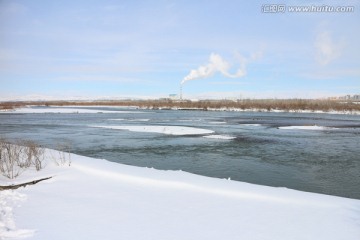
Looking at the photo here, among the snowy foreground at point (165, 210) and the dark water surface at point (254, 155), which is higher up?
the snowy foreground at point (165, 210)

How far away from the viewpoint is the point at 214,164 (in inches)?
464

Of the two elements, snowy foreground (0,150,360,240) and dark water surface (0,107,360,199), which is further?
dark water surface (0,107,360,199)

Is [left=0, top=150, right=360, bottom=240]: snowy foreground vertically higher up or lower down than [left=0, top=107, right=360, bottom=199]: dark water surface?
higher up

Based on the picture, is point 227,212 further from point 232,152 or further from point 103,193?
point 232,152

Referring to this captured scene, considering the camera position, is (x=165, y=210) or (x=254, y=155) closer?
(x=165, y=210)

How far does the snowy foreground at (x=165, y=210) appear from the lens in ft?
16.5

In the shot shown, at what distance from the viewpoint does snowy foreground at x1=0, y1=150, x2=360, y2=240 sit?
503cm

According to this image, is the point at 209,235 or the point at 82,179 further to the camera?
the point at 82,179

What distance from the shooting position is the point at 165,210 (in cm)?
604

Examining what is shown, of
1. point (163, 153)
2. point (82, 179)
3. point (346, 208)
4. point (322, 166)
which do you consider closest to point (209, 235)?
point (346, 208)

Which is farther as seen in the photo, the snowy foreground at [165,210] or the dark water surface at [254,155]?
the dark water surface at [254,155]

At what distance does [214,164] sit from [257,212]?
5792 mm

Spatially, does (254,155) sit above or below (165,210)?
below

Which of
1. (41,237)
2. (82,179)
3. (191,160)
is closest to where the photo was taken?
(41,237)
